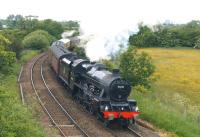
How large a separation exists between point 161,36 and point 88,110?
3262 inches

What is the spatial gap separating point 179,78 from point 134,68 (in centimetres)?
2295

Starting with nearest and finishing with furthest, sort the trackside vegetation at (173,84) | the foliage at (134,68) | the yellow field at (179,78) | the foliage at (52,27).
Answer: the trackside vegetation at (173,84) → the foliage at (134,68) → the yellow field at (179,78) → the foliage at (52,27)

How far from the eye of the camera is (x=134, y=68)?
115 feet

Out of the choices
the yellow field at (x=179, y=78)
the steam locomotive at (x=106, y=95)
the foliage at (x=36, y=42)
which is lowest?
the yellow field at (x=179, y=78)

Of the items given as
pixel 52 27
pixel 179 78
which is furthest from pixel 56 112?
pixel 52 27

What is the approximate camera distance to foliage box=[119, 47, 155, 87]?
3503 cm

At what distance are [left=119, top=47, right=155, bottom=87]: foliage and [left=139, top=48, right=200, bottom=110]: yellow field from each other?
206cm

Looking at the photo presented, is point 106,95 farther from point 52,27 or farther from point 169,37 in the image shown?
point 169,37

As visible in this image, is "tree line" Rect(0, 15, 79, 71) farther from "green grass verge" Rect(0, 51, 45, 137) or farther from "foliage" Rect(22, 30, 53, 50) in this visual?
"green grass verge" Rect(0, 51, 45, 137)

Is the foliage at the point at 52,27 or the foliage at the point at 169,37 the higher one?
the foliage at the point at 52,27

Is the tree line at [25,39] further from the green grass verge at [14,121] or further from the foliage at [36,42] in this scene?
the green grass verge at [14,121]

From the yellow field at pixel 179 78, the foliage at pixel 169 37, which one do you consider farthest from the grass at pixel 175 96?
the foliage at pixel 169 37

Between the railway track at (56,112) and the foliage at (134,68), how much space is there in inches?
→ 287

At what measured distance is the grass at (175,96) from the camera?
22.3 meters
